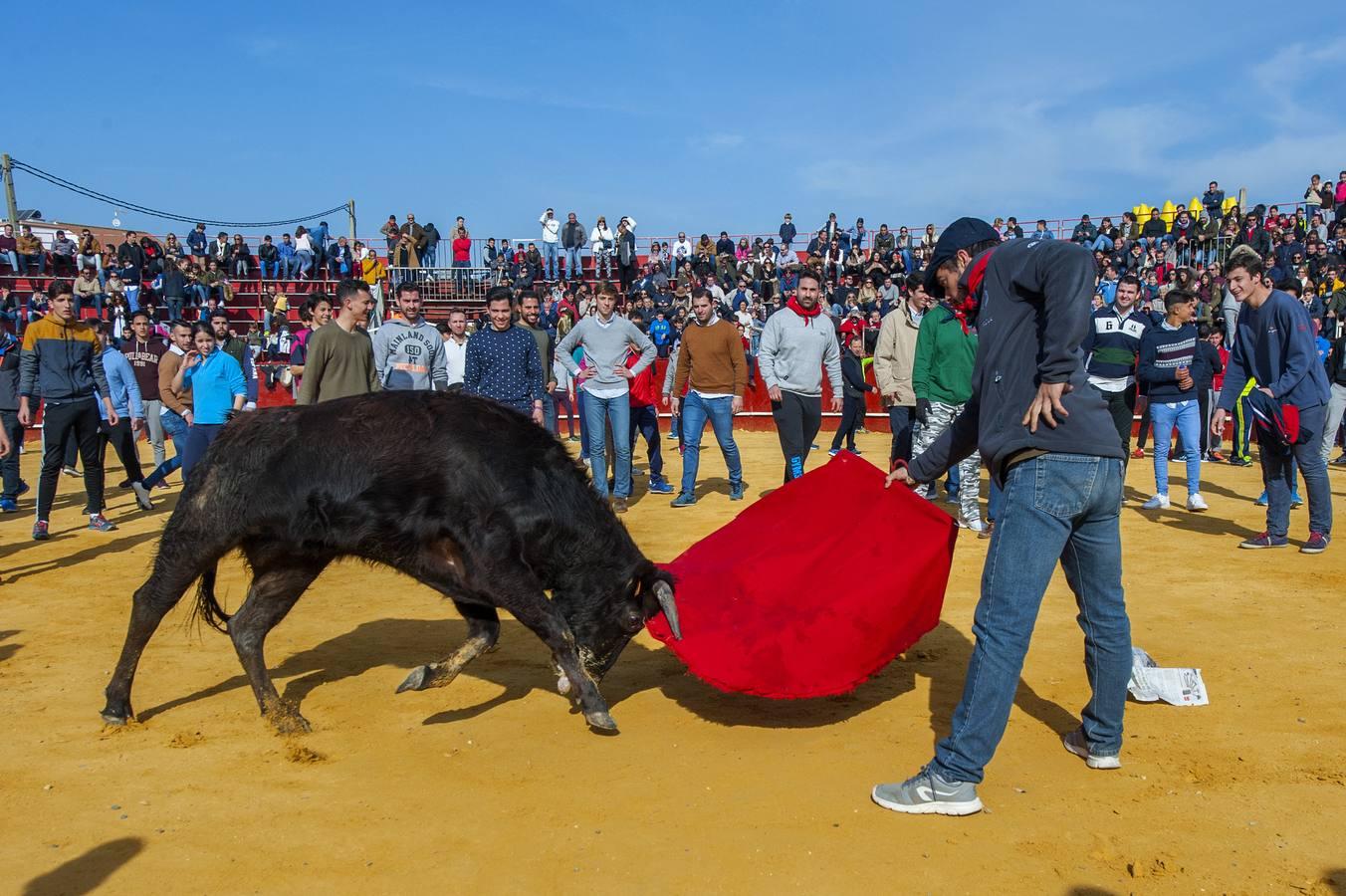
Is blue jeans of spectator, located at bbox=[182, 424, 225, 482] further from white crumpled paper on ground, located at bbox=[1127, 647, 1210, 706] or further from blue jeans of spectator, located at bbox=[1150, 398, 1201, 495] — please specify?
blue jeans of spectator, located at bbox=[1150, 398, 1201, 495]

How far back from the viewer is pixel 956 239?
375 cm

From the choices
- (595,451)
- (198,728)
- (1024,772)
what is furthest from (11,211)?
(1024,772)

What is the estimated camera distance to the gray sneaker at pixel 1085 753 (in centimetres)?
375

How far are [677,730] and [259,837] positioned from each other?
1690 millimetres

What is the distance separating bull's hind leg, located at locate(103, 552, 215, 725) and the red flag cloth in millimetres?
2103

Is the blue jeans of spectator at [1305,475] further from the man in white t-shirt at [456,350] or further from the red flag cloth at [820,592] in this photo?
the man in white t-shirt at [456,350]

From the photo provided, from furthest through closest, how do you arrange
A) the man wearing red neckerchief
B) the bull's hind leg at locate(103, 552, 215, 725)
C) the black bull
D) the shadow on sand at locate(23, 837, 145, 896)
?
the bull's hind leg at locate(103, 552, 215, 725) → the black bull → the man wearing red neckerchief → the shadow on sand at locate(23, 837, 145, 896)

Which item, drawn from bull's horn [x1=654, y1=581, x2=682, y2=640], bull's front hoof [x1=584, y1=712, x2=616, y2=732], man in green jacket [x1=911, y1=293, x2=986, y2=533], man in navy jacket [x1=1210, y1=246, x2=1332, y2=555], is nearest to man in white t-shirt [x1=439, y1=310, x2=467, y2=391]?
man in green jacket [x1=911, y1=293, x2=986, y2=533]

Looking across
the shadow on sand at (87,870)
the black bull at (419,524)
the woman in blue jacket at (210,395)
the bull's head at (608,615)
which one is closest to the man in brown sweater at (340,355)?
the woman in blue jacket at (210,395)

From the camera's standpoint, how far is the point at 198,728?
4383 mm

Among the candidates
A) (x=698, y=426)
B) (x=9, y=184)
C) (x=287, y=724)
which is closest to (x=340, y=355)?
(x=287, y=724)

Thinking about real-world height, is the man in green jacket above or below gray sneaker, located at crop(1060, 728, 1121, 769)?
above

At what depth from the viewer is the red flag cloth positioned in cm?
414

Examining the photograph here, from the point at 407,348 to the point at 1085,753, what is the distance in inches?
231
